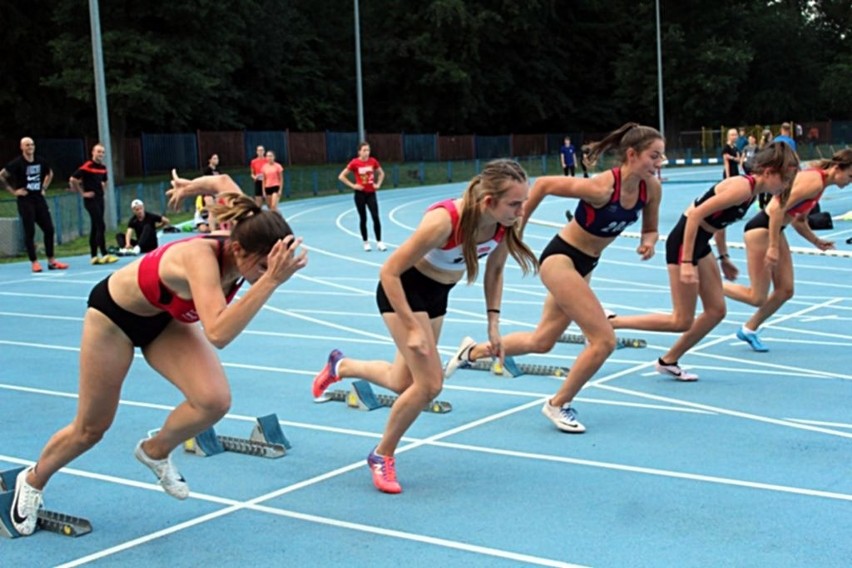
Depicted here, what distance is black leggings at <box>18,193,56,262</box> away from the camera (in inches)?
683

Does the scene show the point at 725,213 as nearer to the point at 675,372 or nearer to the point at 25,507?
the point at 675,372

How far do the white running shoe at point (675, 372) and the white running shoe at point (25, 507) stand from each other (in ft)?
16.5

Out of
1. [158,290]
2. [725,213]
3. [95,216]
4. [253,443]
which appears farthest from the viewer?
[95,216]

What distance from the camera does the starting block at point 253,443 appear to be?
22.5 feet

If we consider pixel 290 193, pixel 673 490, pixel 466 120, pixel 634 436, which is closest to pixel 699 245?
pixel 634 436

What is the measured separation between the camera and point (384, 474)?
6039mm

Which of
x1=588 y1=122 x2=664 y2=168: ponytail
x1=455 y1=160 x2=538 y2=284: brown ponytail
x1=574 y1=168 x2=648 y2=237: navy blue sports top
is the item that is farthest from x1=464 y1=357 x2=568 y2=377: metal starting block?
x1=455 y1=160 x2=538 y2=284: brown ponytail

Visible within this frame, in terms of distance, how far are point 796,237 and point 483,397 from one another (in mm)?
13431

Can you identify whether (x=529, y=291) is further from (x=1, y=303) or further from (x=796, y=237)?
(x=796, y=237)

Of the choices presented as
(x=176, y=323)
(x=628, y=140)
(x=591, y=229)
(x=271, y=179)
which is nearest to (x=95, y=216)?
(x=271, y=179)

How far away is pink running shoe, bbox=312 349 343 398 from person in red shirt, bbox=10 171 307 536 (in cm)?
236

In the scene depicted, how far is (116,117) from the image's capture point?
39844 millimetres

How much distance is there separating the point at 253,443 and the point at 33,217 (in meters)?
11.9

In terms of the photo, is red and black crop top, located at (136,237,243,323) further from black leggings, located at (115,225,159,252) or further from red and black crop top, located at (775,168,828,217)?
black leggings, located at (115,225,159,252)
